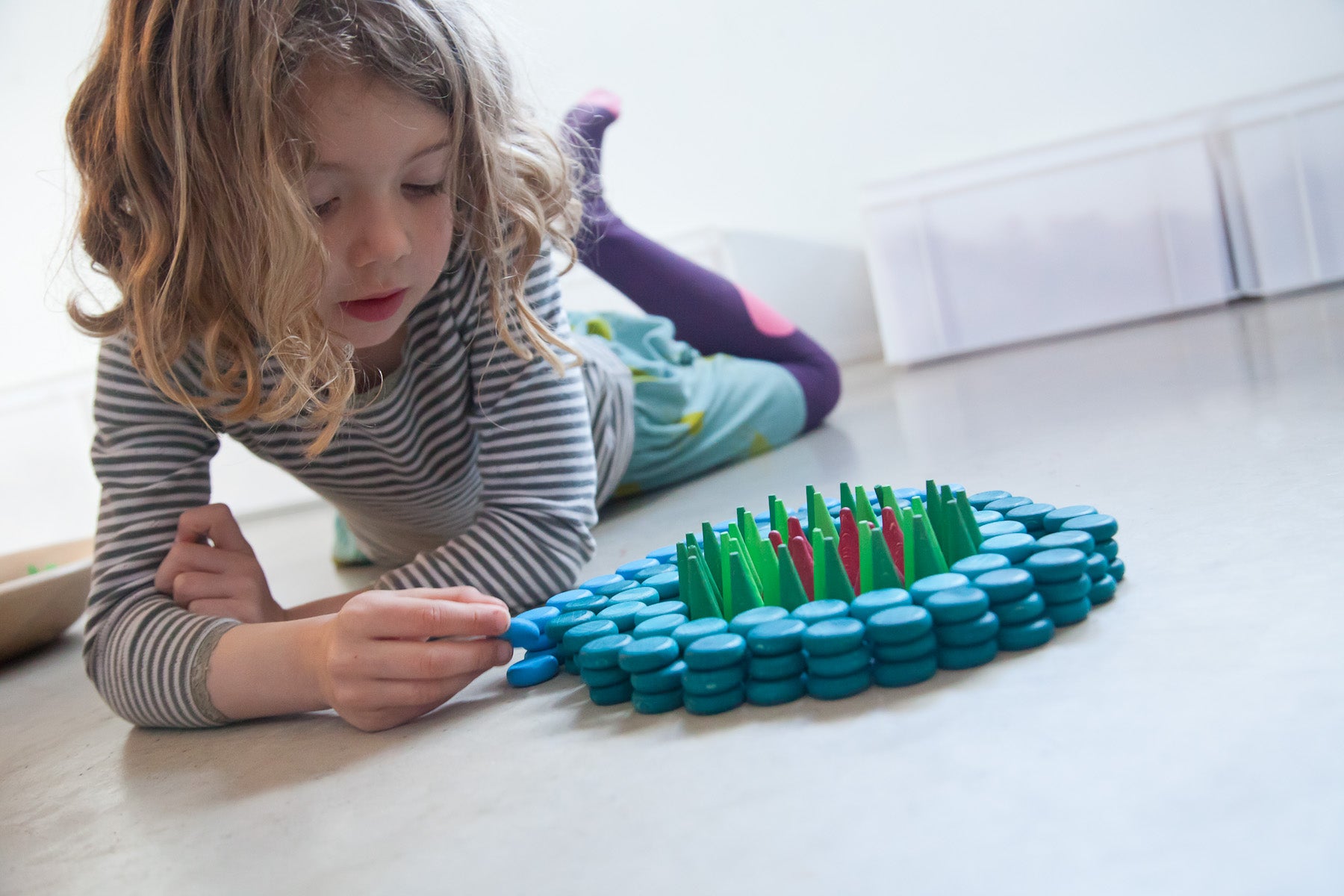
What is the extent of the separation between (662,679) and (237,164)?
42 centimetres

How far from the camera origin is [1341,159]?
201 centimetres

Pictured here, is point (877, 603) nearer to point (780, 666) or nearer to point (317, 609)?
point (780, 666)

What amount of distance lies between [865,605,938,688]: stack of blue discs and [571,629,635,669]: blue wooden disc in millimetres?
150

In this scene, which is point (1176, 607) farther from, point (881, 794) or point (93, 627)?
point (93, 627)

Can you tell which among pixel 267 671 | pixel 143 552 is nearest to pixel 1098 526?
pixel 267 671

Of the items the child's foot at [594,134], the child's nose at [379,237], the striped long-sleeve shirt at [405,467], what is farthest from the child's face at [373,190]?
the child's foot at [594,134]

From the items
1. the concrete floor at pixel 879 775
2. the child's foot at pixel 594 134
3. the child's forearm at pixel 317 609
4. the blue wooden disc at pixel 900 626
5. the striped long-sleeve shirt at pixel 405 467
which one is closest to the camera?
the concrete floor at pixel 879 775

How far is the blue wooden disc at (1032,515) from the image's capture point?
2.31 feet

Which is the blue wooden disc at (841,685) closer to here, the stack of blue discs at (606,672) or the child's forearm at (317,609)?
the stack of blue discs at (606,672)

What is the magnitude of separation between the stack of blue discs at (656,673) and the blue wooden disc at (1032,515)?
263 mm

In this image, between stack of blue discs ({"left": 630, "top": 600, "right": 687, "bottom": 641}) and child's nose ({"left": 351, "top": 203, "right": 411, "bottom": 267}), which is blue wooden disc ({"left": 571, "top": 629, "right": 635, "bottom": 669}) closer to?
stack of blue discs ({"left": 630, "top": 600, "right": 687, "bottom": 641})

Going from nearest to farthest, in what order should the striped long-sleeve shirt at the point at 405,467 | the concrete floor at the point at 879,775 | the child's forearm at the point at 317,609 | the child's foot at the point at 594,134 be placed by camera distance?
the concrete floor at the point at 879,775
the striped long-sleeve shirt at the point at 405,467
the child's forearm at the point at 317,609
the child's foot at the point at 594,134

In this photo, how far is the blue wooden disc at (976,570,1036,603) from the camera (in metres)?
0.57

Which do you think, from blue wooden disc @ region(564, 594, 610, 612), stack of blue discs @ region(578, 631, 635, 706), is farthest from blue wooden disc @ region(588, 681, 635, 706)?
blue wooden disc @ region(564, 594, 610, 612)
